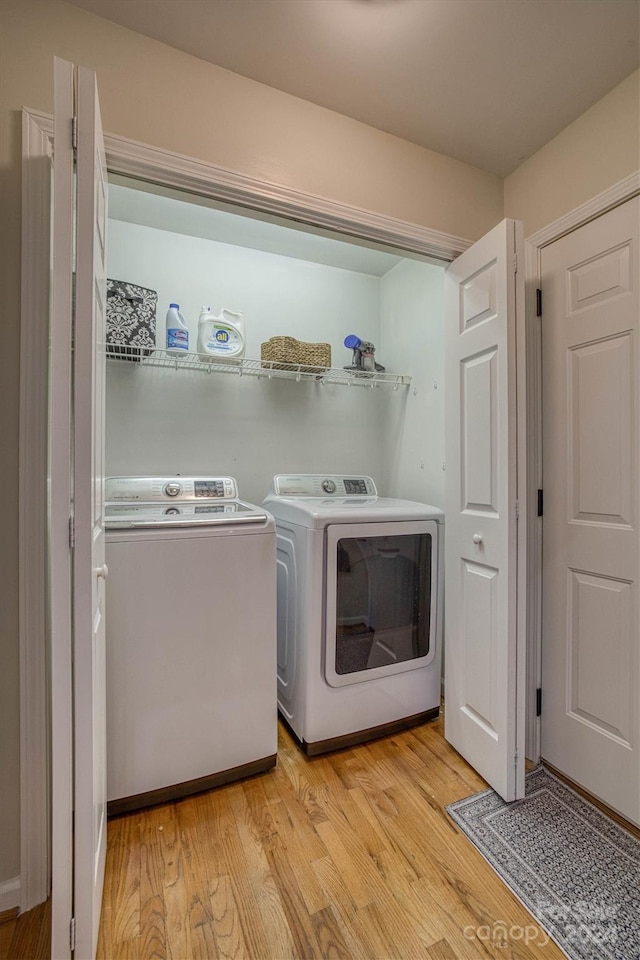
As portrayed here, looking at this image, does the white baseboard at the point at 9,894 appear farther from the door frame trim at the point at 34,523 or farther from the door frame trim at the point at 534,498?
the door frame trim at the point at 534,498

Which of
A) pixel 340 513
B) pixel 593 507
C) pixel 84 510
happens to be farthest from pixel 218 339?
pixel 593 507

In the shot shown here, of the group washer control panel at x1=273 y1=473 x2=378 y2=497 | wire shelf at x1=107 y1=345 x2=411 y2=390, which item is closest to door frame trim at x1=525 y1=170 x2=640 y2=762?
wire shelf at x1=107 y1=345 x2=411 y2=390

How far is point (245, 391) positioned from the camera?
2396mm

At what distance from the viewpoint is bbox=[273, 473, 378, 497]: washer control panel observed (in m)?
2.30

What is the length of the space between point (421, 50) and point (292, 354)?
4.08 feet

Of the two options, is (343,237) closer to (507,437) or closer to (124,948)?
(507,437)

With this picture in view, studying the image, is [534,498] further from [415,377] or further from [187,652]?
[187,652]

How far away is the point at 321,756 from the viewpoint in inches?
70.0

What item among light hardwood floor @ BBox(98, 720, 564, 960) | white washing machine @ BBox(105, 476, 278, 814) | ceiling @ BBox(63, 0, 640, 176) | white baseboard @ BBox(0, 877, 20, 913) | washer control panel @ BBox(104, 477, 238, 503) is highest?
ceiling @ BBox(63, 0, 640, 176)

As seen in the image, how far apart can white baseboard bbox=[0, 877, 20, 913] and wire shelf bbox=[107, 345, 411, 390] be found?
1896mm

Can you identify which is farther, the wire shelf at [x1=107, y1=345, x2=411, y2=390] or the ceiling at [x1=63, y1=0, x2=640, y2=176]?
the wire shelf at [x1=107, y1=345, x2=411, y2=390]

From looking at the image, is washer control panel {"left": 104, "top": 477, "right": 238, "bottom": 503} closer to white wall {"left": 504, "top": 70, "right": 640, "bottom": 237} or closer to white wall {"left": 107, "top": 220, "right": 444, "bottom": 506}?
white wall {"left": 107, "top": 220, "right": 444, "bottom": 506}

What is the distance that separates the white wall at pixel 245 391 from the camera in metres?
2.16

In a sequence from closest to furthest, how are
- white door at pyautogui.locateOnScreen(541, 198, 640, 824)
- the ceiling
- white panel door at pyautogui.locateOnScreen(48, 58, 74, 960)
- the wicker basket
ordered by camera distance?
white panel door at pyautogui.locateOnScreen(48, 58, 74, 960), the ceiling, white door at pyautogui.locateOnScreen(541, 198, 640, 824), the wicker basket
